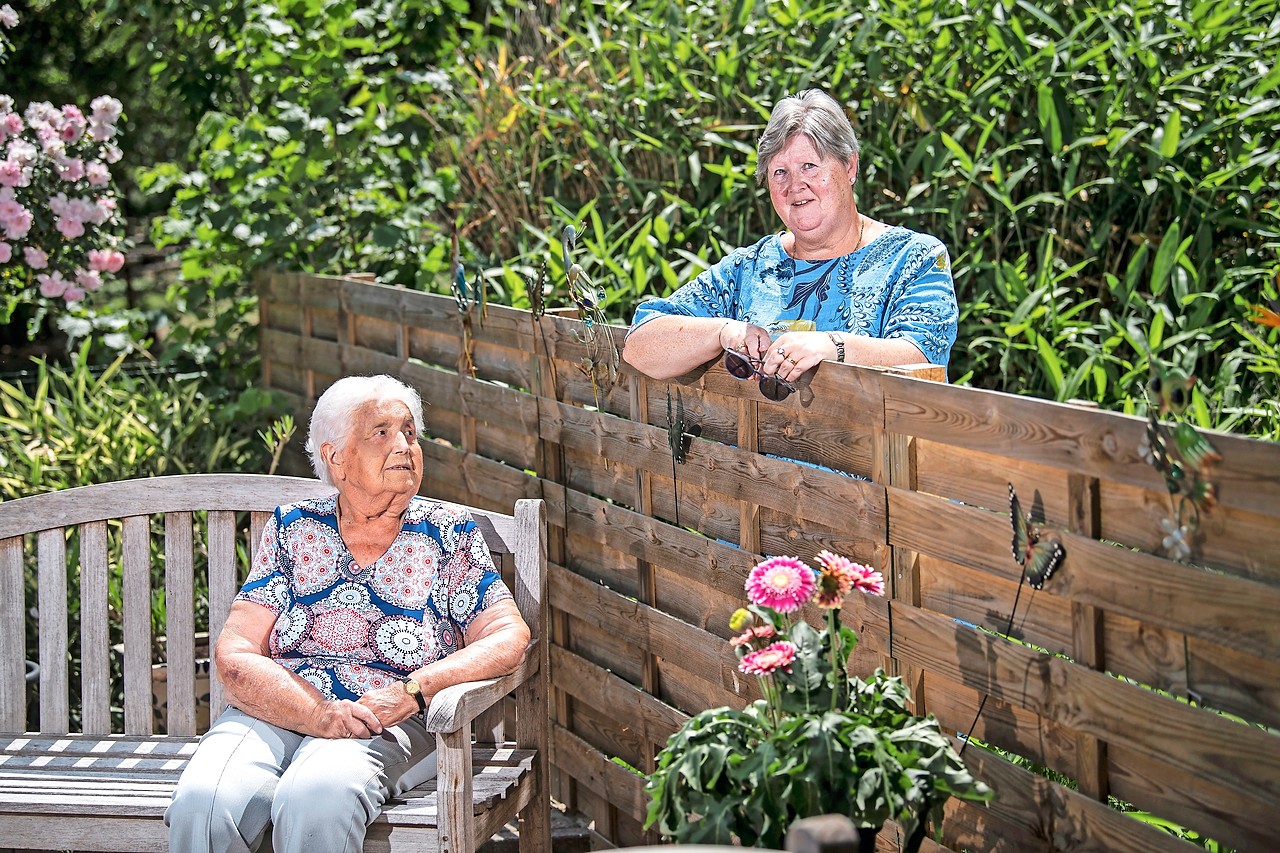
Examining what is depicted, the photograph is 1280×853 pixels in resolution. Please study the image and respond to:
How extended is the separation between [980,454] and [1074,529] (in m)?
0.23

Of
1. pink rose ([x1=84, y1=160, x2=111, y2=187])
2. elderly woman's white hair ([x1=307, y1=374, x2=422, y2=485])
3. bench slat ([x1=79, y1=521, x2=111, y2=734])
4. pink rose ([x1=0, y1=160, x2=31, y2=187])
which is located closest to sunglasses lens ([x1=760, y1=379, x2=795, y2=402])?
elderly woman's white hair ([x1=307, y1=374, x2=422, y2=485])

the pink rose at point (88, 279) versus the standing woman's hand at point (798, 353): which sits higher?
the pink rose at point (88, 279)

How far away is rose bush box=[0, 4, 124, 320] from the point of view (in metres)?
5.32

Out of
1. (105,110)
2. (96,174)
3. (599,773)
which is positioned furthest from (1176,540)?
(105,110)

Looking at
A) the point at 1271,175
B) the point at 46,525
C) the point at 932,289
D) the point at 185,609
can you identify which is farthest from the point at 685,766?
the point at 1271,175

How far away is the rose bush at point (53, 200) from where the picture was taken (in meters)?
5.32

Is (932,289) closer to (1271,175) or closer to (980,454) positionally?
(980,454)

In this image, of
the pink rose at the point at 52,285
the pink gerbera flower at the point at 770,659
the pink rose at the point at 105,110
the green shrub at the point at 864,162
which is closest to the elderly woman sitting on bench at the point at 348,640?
the pink gerbera flower at the point at 770,659

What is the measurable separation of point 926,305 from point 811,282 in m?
0.31

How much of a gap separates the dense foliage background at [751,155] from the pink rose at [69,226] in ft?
2.00

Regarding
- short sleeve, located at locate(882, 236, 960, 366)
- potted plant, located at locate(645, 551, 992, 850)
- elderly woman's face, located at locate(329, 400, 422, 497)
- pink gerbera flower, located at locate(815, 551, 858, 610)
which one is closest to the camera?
potted plant, located at locate(645, 551, 992, 850)

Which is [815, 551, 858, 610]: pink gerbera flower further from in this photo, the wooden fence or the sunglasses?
the sunglasses

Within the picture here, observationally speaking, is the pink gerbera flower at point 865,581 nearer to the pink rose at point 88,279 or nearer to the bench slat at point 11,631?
the bench slat at point 11,631

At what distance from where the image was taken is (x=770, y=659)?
2.06 m
